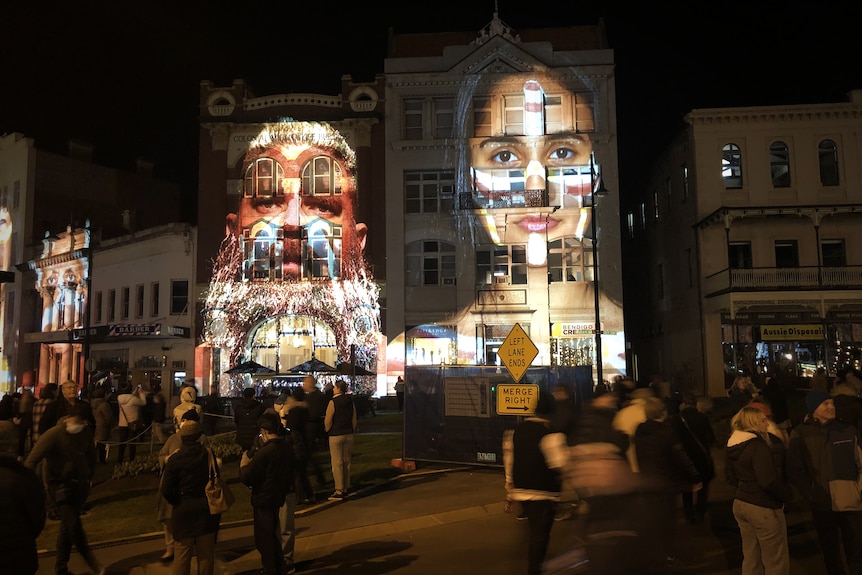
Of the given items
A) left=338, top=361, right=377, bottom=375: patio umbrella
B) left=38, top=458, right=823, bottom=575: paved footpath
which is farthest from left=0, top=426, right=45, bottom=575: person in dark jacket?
left=338, top=361, right=377, bottom=375: patio umbrella

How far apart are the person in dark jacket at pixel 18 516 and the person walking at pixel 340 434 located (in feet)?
25.8

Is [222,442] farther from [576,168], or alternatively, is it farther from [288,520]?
[576,168]

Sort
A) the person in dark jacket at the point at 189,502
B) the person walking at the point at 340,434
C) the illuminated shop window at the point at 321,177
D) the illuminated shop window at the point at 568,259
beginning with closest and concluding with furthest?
the person in dark jacket at the point at 189,502
the person walking at the point at 340,434
the illuminated shop window at the point at 568,259
the illuminated shop window at the point at 321,177

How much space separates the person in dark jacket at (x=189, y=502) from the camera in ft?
23.0

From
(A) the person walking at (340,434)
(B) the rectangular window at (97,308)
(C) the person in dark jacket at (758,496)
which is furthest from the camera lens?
(B) the rectangular window at (97,308)

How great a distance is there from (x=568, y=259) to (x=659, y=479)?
95.1 feet

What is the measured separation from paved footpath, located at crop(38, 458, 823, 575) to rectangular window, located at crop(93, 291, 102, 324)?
3374 cm

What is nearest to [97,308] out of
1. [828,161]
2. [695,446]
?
[828,161]

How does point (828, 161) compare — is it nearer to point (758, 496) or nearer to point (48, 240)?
point (758, 496)

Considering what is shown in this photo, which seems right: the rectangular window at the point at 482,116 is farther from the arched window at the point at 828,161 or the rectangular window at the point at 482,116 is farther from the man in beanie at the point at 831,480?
the man in beanie at the point at 831,480

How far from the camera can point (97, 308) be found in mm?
42688

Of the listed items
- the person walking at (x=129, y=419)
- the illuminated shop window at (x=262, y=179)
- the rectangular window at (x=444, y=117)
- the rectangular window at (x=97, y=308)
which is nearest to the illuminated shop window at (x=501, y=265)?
the rectangular window at (x=444, y=117)

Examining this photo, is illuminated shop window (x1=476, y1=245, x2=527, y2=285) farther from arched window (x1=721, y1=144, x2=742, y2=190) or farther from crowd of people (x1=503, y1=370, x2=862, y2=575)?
crowd of people (x1=503, y1=370, x2=862, y2=575)

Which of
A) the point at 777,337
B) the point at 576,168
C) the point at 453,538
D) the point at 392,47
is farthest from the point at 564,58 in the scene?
the point at 453,538
